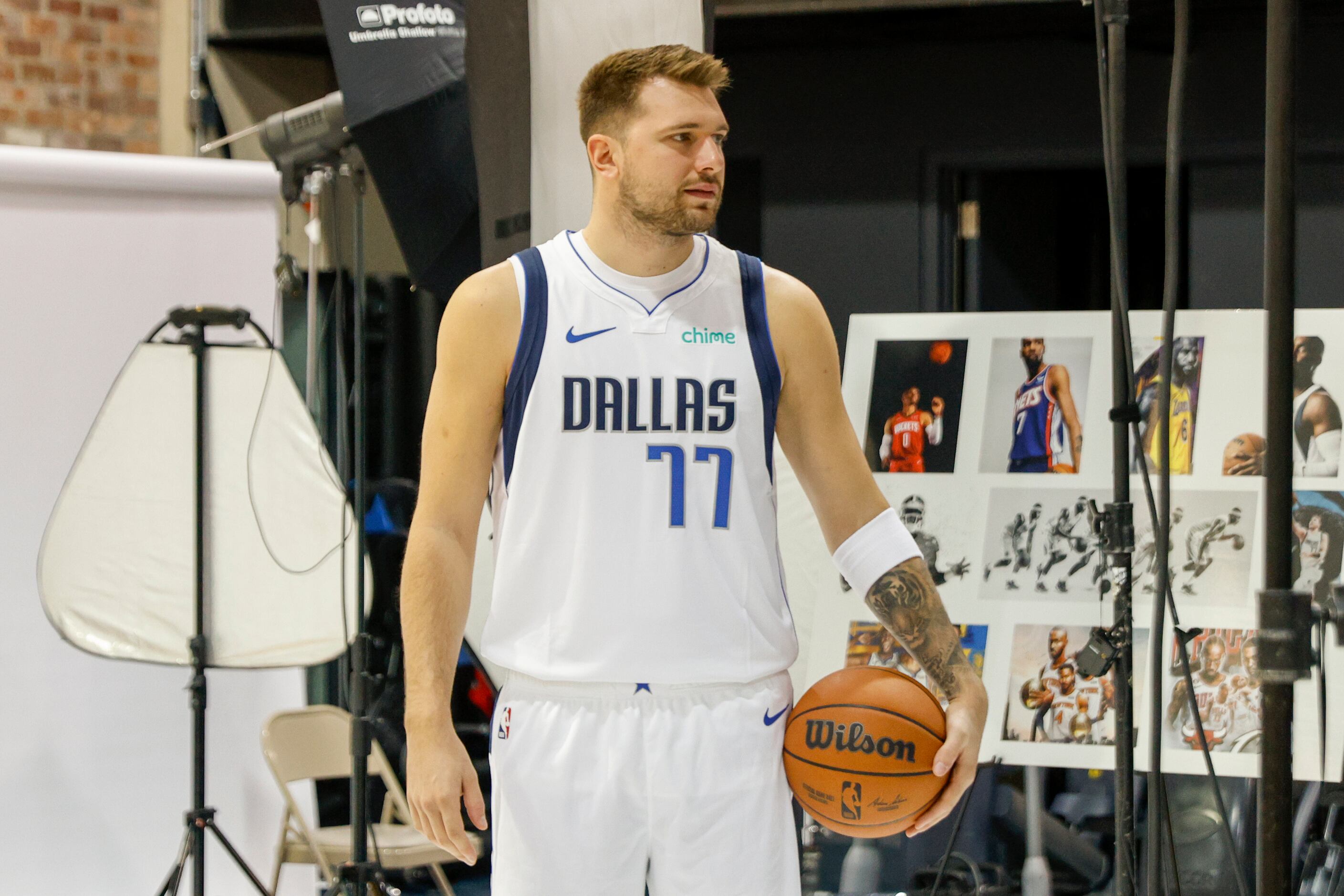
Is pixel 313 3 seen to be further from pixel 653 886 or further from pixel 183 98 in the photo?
pixel 653 886

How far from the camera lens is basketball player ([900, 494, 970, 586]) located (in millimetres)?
3371

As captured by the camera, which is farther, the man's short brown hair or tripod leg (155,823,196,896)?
tripod leg (155,823,196,896)

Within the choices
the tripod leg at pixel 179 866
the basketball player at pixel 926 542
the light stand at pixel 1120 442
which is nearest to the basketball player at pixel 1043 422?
the basketball player at pixel 926 542

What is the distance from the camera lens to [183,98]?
5.41 meters

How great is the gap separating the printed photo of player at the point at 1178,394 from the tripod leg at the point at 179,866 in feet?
8.45

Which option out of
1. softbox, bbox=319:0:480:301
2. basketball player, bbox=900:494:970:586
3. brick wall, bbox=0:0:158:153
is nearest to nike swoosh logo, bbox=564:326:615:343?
softbox, bbox=319:0:480:301

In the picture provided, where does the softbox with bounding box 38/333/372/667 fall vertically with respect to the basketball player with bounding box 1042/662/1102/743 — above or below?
above

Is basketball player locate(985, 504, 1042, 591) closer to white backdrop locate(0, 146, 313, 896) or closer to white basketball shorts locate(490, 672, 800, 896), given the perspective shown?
white basketball shorts locate(490, 672, 800, 896)

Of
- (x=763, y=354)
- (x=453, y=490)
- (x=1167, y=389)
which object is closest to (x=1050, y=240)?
(x=1167, y=389)

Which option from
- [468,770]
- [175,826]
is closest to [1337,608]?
[468,770]

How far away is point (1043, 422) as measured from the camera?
3.38 m

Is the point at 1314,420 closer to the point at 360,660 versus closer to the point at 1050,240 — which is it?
the point at 360,660

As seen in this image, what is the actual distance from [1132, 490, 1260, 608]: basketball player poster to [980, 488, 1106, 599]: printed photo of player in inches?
5.8

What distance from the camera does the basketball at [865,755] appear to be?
176 centimetres
